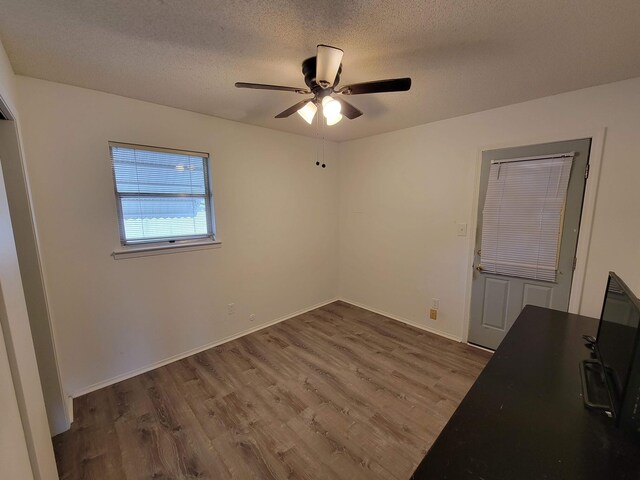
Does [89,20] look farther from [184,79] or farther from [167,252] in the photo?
[167,252]

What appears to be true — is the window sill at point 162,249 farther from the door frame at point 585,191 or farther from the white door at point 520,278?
the door frame at point 585,191

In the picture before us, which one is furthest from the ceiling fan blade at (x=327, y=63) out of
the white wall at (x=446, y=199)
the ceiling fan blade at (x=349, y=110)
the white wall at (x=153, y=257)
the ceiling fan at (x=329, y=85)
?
the white wall at (x=446, y=199)

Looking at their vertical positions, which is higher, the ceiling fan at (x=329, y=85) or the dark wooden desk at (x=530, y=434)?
the ceiling fan at (x=329, y=85)

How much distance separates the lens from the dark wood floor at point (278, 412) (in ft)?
5.22

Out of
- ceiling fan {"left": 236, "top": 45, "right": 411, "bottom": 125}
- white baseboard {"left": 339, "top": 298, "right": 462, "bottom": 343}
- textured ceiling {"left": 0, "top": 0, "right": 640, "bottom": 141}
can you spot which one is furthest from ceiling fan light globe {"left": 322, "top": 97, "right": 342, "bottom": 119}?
white baseboard {"left": 339, "top": 298, "right": 462, "bottom": 343}

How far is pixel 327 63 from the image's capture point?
136 cm

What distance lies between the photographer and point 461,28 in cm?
137

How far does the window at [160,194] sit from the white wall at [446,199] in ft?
6.69

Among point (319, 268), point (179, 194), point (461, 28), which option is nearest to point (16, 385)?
point (179, 194)

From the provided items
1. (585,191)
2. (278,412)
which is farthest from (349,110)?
(278,412)

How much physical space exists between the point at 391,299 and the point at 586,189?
2210mm

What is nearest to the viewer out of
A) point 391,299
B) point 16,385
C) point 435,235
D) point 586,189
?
point 16,385

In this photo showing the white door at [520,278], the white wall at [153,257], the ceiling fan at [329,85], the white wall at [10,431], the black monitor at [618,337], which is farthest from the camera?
the white door at [520,278]

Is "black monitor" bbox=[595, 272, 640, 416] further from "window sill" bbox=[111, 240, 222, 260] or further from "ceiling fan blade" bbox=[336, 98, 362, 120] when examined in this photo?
"window sill" bbox=[111, 240, 222, 260]
